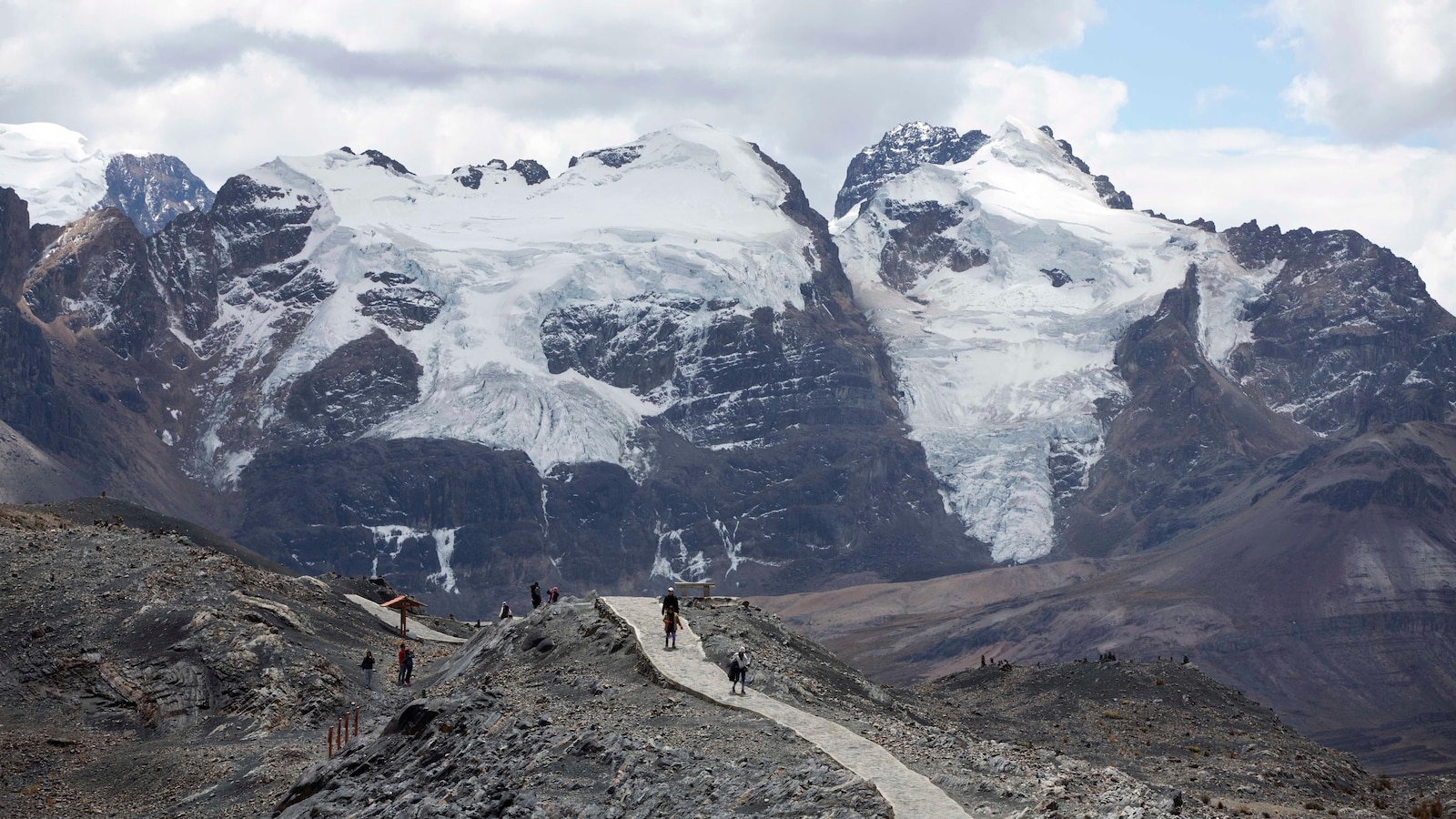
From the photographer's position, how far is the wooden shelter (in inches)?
4208

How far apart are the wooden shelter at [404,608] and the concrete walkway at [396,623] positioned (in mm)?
261

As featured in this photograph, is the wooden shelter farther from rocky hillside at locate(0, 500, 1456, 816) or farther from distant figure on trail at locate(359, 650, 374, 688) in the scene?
distant figure on trail at locate(359, 650, 374, 688)

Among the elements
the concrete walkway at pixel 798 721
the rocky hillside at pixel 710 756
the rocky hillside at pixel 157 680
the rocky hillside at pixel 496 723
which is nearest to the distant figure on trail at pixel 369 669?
the rocky hillside at pixel 496 723

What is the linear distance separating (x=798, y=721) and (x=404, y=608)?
49.4 meters

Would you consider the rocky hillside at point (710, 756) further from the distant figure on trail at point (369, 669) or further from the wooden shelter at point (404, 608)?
the wooden shelter at point (404, 608)

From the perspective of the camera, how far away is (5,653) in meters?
83.2

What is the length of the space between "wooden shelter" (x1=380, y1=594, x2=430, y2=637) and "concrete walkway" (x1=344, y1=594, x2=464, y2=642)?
0.26 m

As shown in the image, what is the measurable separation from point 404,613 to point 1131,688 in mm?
41815

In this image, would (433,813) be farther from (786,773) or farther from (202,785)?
(202,785)

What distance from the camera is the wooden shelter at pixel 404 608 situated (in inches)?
4208

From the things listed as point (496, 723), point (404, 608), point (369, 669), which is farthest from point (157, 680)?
point (404, 608)

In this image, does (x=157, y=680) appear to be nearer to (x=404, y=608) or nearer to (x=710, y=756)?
(x=404, y=608)

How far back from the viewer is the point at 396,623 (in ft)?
367

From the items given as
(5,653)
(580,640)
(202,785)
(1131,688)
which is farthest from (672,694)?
(1131,688)
